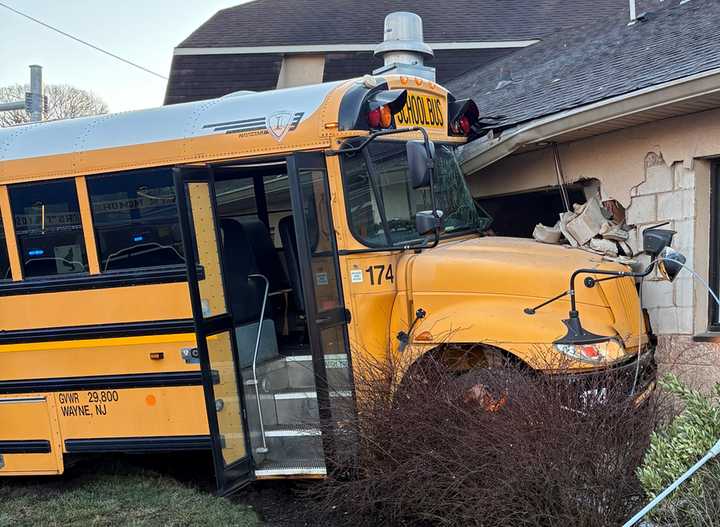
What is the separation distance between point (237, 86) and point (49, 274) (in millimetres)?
8543

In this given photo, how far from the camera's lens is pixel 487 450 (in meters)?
3.58

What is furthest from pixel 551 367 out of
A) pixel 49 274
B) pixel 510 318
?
pixel 49 274

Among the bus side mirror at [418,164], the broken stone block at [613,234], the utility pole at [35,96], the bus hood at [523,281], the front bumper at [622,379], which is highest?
the utility pole at [35,96]

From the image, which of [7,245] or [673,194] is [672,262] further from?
[7,245]

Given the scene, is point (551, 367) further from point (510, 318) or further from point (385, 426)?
point (385, 426)

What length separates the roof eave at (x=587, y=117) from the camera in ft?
15.9

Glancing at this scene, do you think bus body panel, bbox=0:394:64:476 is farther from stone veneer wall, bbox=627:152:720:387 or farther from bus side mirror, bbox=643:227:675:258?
stone veneer wall, bbox=627:152:720:387

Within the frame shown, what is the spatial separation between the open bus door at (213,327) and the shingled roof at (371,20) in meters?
8.69

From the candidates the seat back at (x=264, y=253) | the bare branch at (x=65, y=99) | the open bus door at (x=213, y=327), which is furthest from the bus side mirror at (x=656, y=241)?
the bare branch at (x=65, y=99)

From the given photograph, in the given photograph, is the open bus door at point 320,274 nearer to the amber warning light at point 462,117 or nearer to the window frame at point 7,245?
the amber warning light at point 462,117

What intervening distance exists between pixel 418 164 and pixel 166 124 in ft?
6.04

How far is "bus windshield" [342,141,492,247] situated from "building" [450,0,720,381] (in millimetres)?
1101

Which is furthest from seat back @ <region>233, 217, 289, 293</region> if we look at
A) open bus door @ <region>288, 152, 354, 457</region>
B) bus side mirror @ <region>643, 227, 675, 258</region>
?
bus side mirror @ <region>643, 227, 675, 258</region>

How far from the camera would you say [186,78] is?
13422mm
